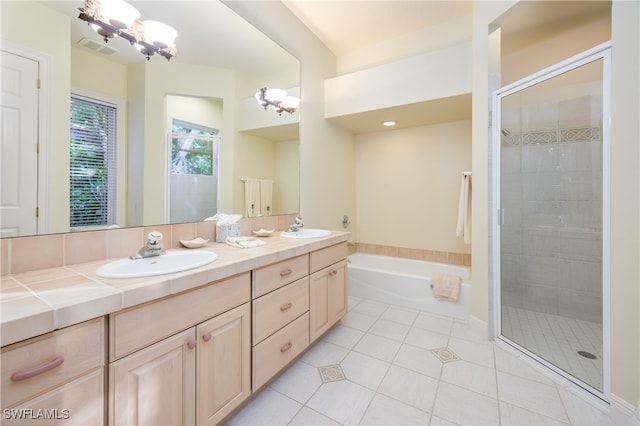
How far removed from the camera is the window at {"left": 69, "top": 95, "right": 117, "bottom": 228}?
1180mm

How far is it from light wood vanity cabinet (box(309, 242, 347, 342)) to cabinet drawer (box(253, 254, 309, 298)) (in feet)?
0.38

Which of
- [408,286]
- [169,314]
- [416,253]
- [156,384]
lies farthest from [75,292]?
[416,253]

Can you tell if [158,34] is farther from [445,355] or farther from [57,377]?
[445,355]

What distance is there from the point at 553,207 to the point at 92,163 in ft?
9.44

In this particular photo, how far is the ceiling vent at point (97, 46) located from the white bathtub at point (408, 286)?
2657 mm

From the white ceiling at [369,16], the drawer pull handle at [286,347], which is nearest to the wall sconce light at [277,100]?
the white ceiling at [369,16]

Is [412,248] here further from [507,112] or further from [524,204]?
[507,112]

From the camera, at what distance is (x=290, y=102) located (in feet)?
7.85

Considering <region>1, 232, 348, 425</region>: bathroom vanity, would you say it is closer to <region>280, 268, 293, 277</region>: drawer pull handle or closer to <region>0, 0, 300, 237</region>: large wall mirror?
<region>280, 268, 293, 277</region>: drawer pull handle

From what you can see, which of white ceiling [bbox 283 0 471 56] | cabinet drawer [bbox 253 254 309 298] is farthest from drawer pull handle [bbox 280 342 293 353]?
white ceiling [bbox 283 0 471 56]

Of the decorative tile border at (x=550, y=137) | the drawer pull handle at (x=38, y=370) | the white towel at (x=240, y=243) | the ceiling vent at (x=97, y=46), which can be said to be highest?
the ceiling vent at (x=97, y=46)

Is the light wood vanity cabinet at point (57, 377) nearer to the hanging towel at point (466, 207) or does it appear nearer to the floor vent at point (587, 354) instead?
the floor vent at point (587, 354)

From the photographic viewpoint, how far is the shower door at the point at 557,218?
155 centimetres

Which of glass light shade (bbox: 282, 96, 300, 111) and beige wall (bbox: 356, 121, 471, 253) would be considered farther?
beige wall (bbox: 356, 121, 471, 253)
